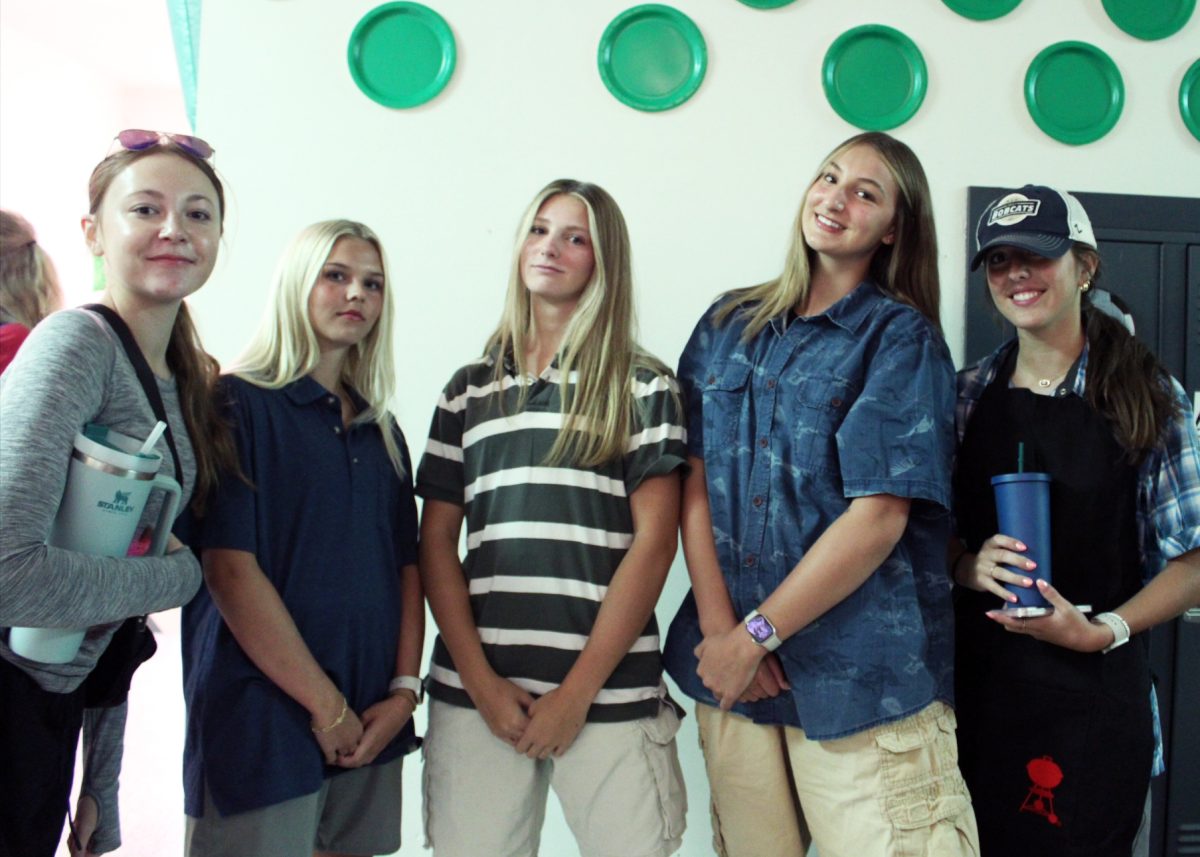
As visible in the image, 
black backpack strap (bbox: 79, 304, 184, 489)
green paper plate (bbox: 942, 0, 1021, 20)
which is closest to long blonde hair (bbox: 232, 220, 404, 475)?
black backpack strap (bbox: 79, 304, 184, 489)

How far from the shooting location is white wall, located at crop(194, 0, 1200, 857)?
6.59 feet

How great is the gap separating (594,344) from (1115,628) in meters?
0.92

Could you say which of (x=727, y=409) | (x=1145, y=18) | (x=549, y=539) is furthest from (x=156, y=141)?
(x=1145, y=18)

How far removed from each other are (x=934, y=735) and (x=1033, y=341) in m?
0.67

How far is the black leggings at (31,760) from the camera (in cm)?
99

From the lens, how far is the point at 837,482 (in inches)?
53.3

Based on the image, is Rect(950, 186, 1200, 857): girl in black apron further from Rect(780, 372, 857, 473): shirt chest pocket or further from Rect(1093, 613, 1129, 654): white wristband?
Rect(780, 372, 857, 473): shirt chest pocket

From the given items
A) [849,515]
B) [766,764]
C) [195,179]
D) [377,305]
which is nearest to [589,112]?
[377,305]

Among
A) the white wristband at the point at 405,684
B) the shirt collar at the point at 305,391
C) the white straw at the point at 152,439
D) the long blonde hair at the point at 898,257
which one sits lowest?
the white wristband at the point at 405,684

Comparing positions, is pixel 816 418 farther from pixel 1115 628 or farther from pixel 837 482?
pixel 1115 628

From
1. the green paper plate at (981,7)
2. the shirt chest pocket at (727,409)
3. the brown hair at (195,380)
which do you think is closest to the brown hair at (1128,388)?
the shirt chest pocket at (727,409)

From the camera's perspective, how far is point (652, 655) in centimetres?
143

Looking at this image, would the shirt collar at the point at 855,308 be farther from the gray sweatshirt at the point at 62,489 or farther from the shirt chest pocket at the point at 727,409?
the gray sweatshirt at the point at 62,489

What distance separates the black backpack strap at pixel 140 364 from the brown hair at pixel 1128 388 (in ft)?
4.52
